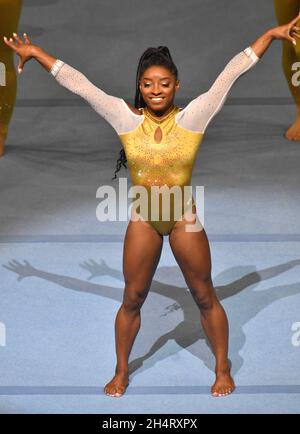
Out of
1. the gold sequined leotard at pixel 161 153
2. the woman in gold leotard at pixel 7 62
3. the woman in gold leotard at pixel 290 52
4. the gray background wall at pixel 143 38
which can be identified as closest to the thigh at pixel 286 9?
the woman in gold leotard at pixel 290 52

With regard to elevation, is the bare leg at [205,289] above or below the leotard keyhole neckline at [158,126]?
below

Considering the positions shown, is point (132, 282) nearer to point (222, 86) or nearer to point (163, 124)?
point (163, 124)

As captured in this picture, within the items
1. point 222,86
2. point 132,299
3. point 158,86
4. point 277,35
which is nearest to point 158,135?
point 158,86

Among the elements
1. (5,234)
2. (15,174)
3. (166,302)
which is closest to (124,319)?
(166,302)

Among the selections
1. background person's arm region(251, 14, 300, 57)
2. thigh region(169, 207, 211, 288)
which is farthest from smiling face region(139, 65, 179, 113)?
thigh region(169, 207, 211, 288)

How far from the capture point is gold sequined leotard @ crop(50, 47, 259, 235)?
436 centimetres

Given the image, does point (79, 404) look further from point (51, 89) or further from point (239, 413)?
point (51, 89)

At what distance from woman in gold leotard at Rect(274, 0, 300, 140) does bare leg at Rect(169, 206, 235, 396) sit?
9.94 ft

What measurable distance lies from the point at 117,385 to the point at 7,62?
310cm

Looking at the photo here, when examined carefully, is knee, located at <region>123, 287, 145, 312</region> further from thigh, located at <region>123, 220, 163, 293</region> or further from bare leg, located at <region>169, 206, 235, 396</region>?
bare leg, located at <region>169, 206, 235, 396</region>

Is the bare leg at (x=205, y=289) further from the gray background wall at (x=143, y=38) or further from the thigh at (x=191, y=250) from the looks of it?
the gray background wall at (x=143, y=38)

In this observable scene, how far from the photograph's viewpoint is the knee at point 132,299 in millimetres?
4605

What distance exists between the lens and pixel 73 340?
203 inches

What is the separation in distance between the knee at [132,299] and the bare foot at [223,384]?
44cm
